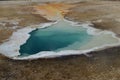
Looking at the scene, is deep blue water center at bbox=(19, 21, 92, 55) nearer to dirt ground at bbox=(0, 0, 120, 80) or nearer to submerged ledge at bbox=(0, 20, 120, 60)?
submerged ledge at bbox=(0, 20, 120, 60)

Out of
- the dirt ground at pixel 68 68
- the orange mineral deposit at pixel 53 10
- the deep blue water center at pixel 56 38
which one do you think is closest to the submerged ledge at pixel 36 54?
Answer: the deep blue water center at pixel 56 38

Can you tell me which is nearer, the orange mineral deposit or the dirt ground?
the dirt ground

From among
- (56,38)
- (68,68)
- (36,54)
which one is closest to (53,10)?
(56,38)

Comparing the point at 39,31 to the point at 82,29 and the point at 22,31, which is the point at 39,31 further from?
the point at 82,29

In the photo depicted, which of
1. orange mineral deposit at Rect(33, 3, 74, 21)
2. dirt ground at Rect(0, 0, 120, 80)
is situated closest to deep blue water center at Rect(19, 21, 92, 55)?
dirt ground at Rect(0, 0, 120, 80)

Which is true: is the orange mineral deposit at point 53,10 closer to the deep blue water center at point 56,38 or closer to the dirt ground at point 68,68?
the deep blue water center at point 56,38

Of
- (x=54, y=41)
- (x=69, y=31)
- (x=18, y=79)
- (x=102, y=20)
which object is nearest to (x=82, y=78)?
(x=18, y=79)

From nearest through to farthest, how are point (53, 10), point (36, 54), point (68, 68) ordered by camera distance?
point (68, 68), point (36, 54), point (53, 10)

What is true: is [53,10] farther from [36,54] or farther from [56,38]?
[36,54]

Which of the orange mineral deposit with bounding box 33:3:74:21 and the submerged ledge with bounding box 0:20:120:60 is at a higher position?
the submerged ledge with bounding box 0:20:120:60
